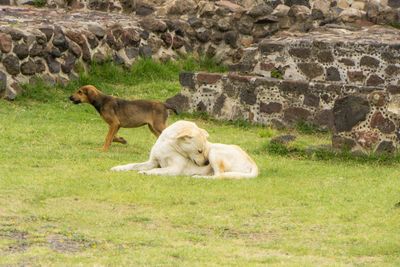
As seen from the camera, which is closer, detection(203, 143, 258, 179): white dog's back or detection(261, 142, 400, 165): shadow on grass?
detection(203, 143, 258, 179): white dog's back

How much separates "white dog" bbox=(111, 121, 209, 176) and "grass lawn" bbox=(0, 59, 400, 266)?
0.28m

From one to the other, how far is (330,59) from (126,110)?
4.48 meters

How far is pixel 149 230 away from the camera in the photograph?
31.7 feet

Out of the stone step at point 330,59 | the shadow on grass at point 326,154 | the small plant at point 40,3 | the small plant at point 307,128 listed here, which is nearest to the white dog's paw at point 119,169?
the shadow on grass at point 326,154

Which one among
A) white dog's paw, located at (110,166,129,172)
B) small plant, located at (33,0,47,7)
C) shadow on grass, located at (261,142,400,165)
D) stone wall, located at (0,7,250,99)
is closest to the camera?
white dog's paw, located at (110,166,129,172)

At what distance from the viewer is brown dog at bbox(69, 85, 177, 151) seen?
14.6 m

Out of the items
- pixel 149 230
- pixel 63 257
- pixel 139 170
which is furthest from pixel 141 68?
pixel 63 257

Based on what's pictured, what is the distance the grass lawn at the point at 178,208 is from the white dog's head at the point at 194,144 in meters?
0.34

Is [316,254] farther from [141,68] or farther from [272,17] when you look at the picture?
[272,17]

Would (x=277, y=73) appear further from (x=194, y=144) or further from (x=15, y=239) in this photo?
(x=15, y=239)

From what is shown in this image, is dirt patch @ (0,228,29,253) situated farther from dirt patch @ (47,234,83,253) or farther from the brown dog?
the brown dog

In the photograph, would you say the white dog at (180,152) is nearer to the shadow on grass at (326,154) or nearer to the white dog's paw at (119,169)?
the white dog's paw at (119,169)

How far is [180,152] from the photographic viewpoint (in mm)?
12398

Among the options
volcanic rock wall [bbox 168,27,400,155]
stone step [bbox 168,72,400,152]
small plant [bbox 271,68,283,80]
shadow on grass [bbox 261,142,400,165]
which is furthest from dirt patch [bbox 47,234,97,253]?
small plant [bbox 271,68,283,80]
